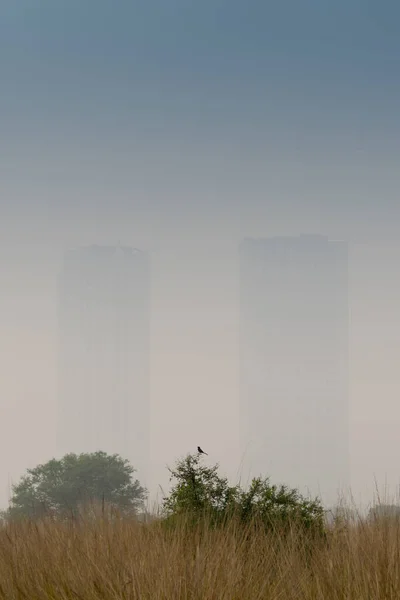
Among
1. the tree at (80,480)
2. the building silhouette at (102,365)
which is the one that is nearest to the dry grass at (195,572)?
the tree at (80,480)

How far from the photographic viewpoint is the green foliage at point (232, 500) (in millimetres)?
11344

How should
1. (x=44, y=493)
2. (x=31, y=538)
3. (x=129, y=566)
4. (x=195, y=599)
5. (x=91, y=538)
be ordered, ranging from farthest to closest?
(x=44, y=493)
(x=31, y=538)
(x=91, y=538)
(x=129, y=566)
(x=195, y=599)

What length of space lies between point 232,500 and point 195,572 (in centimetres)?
471

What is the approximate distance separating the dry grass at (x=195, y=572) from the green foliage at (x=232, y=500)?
238 cm

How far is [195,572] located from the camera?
6.88 metres

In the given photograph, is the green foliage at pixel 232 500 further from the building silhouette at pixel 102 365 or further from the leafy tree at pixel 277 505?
the building silhouette at pixel 102 365

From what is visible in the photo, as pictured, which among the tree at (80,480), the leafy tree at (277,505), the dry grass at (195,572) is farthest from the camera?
the tree at (80,480)

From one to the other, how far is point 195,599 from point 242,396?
158 meters

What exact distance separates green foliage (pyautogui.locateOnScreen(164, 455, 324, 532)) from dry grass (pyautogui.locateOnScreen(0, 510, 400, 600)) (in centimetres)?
238

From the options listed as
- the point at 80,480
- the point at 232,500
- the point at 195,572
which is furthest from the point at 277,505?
the point at 80,480

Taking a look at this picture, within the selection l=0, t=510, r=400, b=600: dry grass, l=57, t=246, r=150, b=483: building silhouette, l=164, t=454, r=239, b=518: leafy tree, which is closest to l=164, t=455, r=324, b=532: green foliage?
l=164, t=454, r=239, b=518: leafy tree

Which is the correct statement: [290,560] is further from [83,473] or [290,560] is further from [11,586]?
[83,473]

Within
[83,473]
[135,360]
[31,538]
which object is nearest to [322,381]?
[135,360]

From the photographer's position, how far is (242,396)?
536 ft
